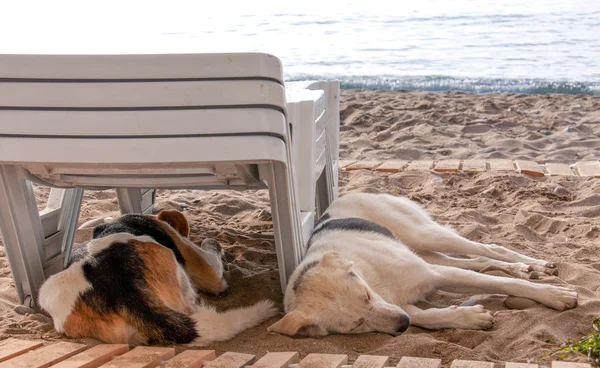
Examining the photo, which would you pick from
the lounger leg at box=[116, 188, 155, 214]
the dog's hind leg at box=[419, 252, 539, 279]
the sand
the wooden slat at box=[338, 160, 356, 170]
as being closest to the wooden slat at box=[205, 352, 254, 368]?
the sand

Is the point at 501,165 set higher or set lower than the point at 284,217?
lower

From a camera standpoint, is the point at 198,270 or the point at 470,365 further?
the point at 198,270

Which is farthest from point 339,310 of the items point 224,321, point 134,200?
point 134,200

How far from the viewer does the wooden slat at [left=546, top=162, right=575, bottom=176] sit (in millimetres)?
6391

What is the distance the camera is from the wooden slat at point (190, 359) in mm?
2641

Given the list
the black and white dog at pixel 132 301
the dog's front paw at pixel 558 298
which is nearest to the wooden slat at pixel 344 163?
the black and white dog at pixel 132 301

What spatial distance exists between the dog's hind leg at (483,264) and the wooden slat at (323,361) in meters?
1.89

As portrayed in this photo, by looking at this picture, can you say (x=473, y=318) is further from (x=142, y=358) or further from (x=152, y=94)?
(x=152, y=94)

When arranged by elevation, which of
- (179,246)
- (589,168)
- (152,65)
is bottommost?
(589,168)

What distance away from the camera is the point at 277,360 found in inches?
104

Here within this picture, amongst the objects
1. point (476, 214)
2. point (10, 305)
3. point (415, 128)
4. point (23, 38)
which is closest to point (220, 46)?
A: point (23, 38)

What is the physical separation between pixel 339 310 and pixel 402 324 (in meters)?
0.31

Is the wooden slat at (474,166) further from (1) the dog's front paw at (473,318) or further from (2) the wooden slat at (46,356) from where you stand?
(2) the wooden slat at (46,356)

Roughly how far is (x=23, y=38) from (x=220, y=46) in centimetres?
499
